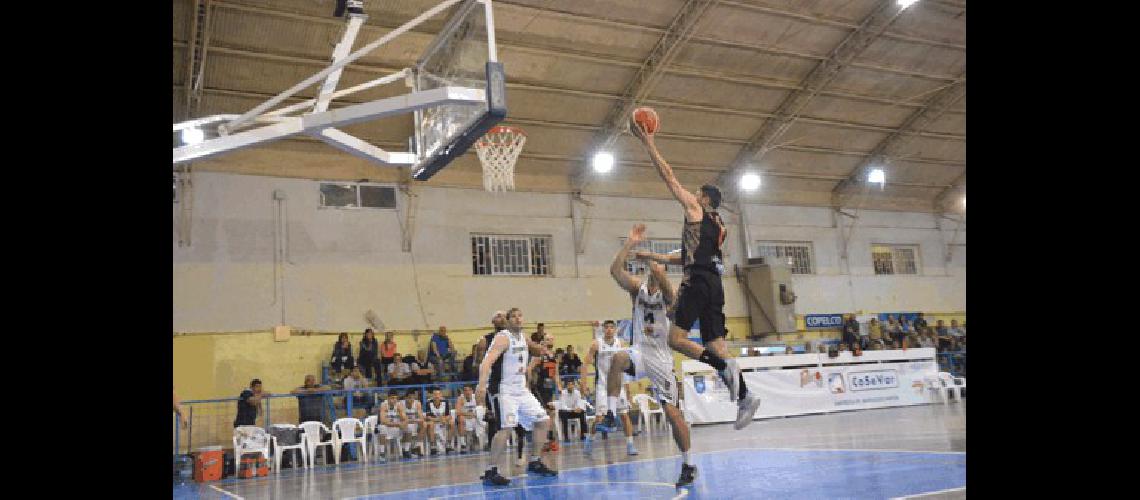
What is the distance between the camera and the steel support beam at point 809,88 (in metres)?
18.0

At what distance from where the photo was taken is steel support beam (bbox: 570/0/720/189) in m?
16.5

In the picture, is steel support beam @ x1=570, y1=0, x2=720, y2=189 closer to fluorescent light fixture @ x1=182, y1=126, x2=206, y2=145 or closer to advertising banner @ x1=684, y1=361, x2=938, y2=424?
advertising banner @ x1=684, y1=361, x2=938, y2=424

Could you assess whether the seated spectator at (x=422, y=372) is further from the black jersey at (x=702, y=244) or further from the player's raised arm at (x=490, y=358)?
the black jersey at (x=702, y=244)

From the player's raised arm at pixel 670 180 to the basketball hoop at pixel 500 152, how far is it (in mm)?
5583

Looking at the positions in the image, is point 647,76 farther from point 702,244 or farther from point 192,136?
point 702,244

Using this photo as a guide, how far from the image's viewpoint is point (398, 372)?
1599 cm

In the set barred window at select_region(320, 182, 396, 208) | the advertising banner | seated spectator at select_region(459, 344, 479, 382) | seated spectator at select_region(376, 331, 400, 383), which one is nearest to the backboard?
seated spectator at select_region(459, 344, 479, 382)

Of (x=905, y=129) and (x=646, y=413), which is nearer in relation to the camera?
(x=646, y=413)

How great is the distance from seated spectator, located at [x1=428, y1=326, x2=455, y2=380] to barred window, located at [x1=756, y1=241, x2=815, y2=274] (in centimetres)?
949

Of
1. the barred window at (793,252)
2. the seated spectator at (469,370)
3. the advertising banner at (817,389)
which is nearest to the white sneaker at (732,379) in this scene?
the advertising banner at (817,389)

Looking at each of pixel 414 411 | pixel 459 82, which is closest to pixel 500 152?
pixel 459 82

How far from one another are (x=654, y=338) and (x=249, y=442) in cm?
761
